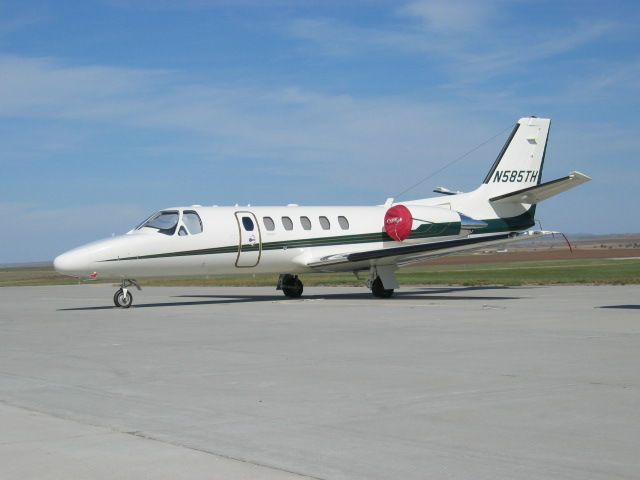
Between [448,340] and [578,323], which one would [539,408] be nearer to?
[448,340]

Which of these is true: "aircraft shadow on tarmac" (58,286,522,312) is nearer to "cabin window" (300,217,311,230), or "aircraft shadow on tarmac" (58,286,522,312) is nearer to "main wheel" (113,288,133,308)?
"main wheel" (113,288,133,308)

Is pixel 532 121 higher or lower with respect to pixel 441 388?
higher

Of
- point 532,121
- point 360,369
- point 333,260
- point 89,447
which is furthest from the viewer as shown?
point 532,121

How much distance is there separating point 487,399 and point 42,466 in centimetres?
448

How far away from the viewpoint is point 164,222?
989 inches

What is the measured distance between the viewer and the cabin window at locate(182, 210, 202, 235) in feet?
82.8

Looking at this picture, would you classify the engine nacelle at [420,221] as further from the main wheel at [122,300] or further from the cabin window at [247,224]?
the main wheel at [122,300]

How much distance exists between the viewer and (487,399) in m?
8.95

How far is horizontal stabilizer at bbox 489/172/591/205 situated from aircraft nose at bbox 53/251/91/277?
1422cm

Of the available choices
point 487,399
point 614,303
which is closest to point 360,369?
point 487,399

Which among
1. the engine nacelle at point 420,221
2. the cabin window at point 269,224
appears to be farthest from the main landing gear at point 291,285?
the engine nacelle at point 420,221

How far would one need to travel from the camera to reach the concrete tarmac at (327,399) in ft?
21.3

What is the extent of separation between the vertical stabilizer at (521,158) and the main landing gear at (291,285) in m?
7.63

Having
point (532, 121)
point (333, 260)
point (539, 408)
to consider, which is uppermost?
point (532, 121)
